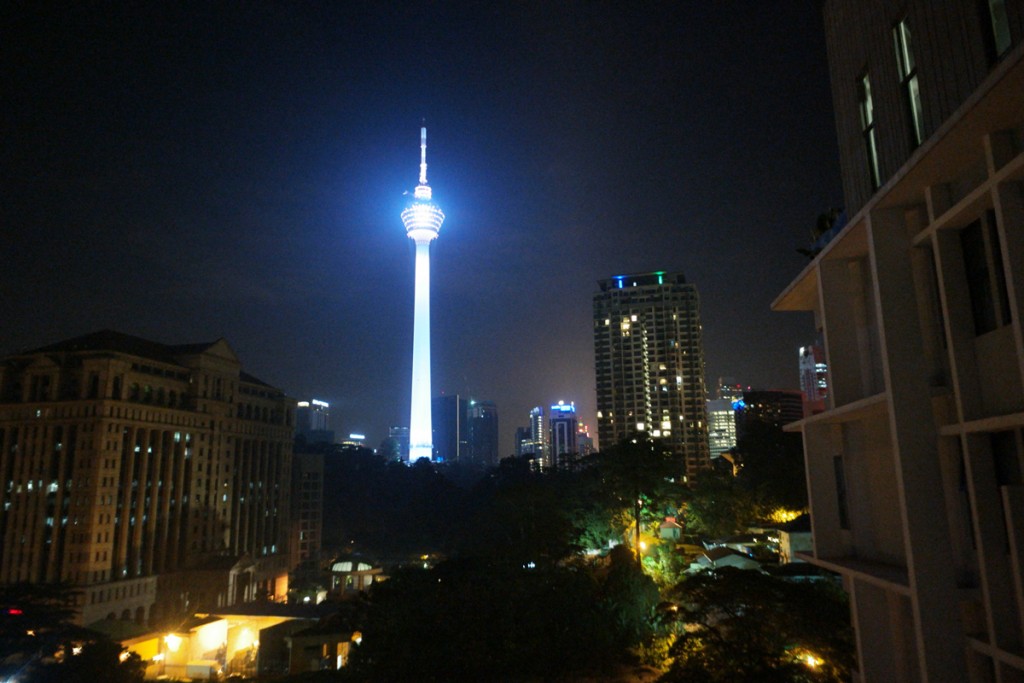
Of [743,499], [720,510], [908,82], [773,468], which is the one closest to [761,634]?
[908,82]

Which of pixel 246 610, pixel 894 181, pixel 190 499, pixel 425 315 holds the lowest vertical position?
pixel 246 610

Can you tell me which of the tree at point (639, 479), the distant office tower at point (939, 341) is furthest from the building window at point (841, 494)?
the tree at point (639, 479)

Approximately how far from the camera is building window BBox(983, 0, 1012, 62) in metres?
4.71

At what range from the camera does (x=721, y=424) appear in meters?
137

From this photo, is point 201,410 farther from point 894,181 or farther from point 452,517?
point 894,181

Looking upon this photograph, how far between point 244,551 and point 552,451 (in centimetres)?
9676

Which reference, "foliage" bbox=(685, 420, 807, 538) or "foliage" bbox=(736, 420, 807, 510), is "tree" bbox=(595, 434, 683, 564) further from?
"foliage" bbox=(736, 420, 807, 510)

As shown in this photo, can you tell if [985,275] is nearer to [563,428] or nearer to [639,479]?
[639,479]

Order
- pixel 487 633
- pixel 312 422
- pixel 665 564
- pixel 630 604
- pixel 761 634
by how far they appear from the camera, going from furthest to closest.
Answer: pixel 312 422, pixel 665 564, pixel 630 604, pixel 487 633, pixel 761 634

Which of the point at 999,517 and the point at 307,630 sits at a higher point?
the point at 999,517

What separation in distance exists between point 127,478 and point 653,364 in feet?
213

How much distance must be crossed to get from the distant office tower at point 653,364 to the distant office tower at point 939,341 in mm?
79136

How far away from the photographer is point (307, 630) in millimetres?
23594

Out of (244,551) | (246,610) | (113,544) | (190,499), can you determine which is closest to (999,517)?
(246,610)
